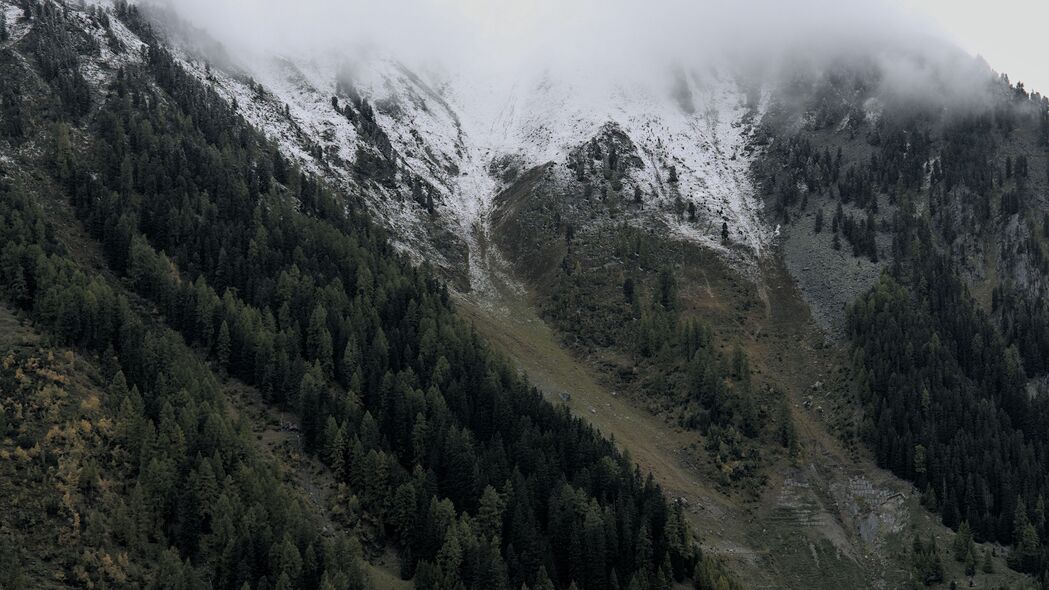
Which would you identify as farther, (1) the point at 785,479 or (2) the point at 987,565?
(1) the point at 785,479

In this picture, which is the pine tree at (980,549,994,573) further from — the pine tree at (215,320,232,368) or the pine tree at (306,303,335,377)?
the pine tree at (215,320,232,368)

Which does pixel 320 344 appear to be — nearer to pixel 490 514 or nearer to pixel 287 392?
pixel 287 392

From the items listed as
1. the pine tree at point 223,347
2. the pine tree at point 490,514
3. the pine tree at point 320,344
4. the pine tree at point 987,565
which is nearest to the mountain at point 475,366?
the pine tree at point 490,514

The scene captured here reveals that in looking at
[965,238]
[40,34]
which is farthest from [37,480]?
[965,238]

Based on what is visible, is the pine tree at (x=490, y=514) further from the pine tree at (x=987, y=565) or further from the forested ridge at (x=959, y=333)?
the pine tree at (x=987, y=565)

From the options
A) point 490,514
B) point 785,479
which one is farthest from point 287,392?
point 785,479

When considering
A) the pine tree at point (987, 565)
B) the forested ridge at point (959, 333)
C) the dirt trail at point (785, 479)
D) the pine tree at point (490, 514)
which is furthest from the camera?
the forested ridge at point (959, 333)
